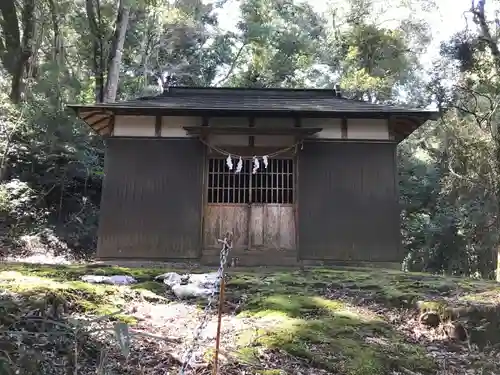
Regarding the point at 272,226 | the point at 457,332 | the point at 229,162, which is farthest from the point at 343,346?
the point at 229,162

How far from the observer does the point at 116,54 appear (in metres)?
17.0

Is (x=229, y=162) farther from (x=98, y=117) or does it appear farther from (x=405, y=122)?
(x=405, y=122)

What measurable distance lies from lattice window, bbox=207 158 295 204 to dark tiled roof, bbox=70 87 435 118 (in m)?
1.05

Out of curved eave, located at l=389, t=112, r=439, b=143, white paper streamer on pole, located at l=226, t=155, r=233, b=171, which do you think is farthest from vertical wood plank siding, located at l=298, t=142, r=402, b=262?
white paper streamer on pole, located at l=226, t=155, r=233, b=171

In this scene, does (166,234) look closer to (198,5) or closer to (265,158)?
(265,158)

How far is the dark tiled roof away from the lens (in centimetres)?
930

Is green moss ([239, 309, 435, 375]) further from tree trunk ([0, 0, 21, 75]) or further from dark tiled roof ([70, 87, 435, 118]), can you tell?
tree trunk ([0, 0, 21, 75])

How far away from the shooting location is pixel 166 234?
934 centimetres

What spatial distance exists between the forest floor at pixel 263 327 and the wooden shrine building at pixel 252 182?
99.8 inches

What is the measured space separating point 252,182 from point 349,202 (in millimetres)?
1907

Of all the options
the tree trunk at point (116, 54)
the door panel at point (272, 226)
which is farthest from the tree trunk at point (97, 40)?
the door panel at point (272, 226)

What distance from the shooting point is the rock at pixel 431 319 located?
4.96 meters

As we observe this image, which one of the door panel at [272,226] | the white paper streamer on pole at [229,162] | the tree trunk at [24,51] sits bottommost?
the door panel at [272,226]

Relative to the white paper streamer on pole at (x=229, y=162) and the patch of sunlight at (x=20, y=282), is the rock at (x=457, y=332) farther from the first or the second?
the white paper streamer on pole at (x=229, y=162)
